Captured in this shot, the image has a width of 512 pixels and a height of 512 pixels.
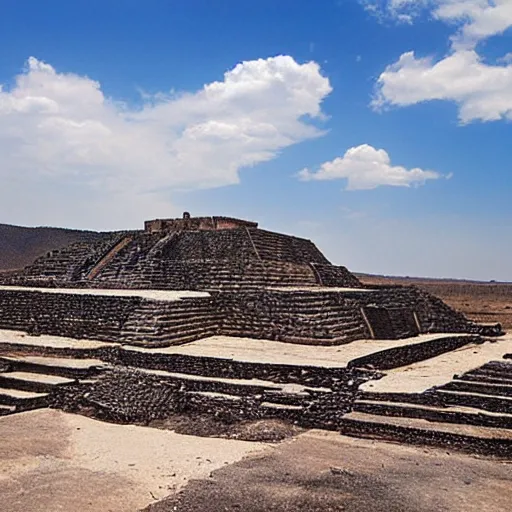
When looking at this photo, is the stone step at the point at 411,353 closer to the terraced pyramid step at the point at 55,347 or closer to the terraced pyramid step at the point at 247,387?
the terraced pyramid step at the point at 247,387

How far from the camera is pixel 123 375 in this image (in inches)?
352

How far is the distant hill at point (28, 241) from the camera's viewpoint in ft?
151

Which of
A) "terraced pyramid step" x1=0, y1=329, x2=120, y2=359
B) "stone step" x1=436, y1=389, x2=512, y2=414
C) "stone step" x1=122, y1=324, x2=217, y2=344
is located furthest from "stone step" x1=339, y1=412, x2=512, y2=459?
"terraced pyramid step" x1=0, y1=329, x2=120, y2=359

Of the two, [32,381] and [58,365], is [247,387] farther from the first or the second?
[32,381]

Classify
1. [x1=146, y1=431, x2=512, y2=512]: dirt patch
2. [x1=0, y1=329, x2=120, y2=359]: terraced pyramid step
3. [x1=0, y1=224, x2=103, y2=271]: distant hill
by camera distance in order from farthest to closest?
[x1=0, y1=224, x2=103, y2=271]: distant hill, [x1=0, y1=329, x2=120, y2=359]: terraced pyramid step, [x1=146, y1=431, x2=512, y2=512]: dirt patch

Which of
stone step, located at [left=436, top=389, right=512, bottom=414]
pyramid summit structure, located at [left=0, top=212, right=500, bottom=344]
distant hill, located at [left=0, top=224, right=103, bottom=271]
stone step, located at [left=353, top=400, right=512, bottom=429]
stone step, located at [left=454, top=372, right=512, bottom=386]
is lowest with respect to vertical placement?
stone step, located at [left=353, top=400, right=512, bottom=429]

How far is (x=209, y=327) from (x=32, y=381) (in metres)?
3.83

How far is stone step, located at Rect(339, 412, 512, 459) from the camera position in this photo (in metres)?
6.66

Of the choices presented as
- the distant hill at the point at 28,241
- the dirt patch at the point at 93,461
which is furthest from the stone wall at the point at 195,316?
the distant hill at the point at 28,241

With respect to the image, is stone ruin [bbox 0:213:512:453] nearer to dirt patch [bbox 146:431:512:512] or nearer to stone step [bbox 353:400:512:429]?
stone step [bbox 353:400:512:429]

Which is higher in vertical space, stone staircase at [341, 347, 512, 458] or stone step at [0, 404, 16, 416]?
stone staircase at [341, 347, 512, 458]

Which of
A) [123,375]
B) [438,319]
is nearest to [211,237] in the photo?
[438,319]

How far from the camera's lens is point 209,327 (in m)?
11.7

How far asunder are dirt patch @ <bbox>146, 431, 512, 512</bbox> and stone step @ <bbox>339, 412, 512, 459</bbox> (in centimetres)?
19
